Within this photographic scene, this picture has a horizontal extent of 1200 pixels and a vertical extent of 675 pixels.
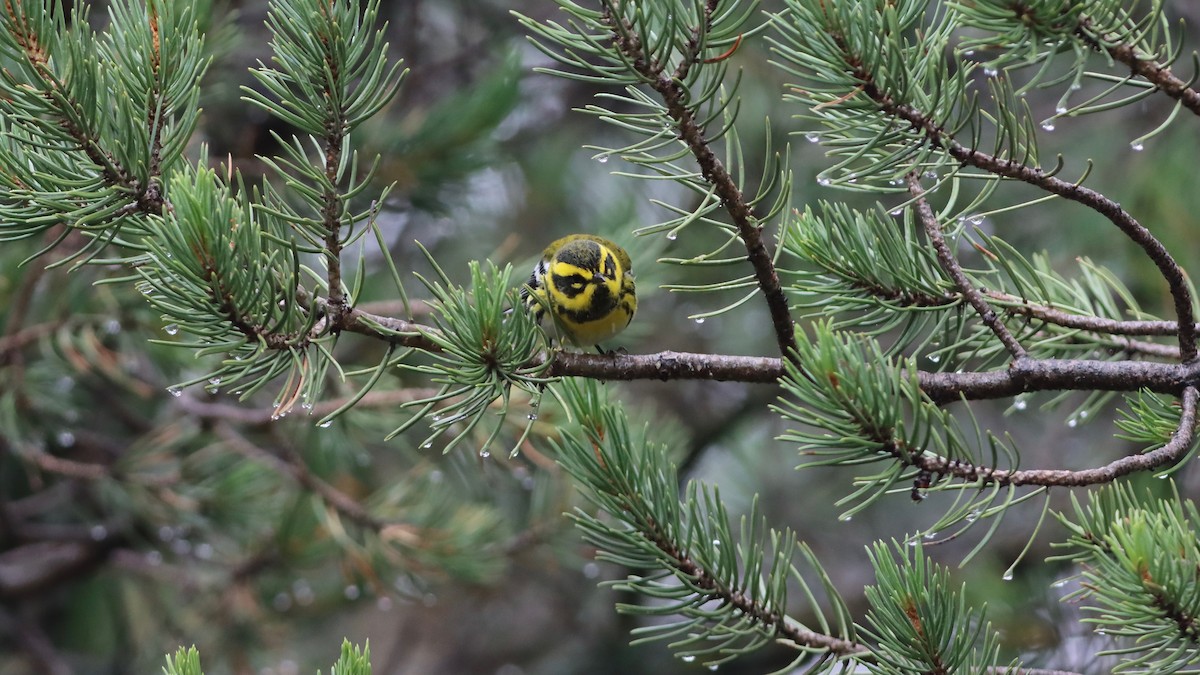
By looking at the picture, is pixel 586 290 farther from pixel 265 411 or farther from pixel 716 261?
pixel 716 261

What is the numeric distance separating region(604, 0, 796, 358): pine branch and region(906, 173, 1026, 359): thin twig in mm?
221

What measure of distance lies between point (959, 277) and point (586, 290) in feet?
3.34

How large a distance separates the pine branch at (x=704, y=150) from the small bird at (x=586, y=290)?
1.00 meters

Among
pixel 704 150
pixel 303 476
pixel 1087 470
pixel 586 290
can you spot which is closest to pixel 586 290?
pixel 586 290

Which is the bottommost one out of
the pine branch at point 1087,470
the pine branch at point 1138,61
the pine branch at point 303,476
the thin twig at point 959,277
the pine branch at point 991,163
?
the pine branch at point 303,476

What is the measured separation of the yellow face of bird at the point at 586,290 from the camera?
2176 mm

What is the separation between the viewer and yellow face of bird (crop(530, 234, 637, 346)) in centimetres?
218

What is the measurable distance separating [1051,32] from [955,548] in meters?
3.52

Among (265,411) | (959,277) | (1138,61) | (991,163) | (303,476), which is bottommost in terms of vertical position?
(303,476)

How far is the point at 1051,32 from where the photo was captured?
999mm

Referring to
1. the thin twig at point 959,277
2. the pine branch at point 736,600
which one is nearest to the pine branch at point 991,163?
→ the thin twig at point 959,277

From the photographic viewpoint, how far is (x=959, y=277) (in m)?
1.27

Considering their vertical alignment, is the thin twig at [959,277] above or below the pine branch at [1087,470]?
above

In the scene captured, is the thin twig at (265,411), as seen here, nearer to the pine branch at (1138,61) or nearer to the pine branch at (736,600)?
the pine branch at (736,600)
